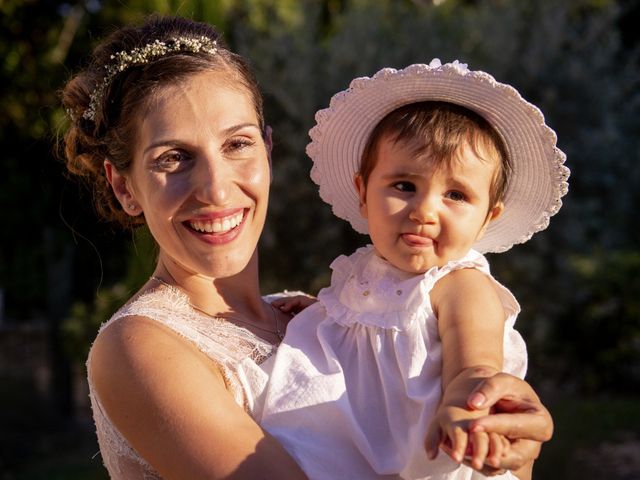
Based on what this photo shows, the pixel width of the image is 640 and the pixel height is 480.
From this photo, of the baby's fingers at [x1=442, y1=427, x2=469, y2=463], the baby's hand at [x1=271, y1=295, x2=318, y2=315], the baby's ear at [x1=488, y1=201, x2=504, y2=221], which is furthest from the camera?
the baby's hand at [x1=271, y1=295, x2=318, y2=315]

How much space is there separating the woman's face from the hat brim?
0.25 m

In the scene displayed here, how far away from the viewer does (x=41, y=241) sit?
15.0 m

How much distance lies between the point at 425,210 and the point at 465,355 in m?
0.41

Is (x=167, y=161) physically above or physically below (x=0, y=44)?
below

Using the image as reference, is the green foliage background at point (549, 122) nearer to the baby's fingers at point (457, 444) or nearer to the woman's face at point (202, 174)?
the woman's face at point (202, 174)

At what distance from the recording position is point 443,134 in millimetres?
2322

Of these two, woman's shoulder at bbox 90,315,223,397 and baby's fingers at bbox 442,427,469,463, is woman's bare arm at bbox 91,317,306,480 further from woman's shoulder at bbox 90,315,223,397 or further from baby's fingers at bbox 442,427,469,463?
baby's fingers at bbox 442,427,469,463

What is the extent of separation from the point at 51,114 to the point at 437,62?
899 centimetres

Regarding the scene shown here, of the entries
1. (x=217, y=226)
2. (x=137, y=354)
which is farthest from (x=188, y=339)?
(x=217, y=226)

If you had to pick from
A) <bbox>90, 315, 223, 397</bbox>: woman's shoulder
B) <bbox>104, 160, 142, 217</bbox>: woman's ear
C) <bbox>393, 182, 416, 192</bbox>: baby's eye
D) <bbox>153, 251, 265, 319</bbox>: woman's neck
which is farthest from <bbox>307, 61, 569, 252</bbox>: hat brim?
<bbox>90, 315, 223, 397</bbox>: woman's shoulder

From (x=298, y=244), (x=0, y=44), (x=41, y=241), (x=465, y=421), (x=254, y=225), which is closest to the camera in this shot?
(x=465, y=421)

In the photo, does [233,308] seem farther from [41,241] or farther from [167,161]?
[41,241]

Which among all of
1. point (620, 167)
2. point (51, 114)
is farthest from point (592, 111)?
point (51, 114)

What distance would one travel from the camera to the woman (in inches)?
81.4
